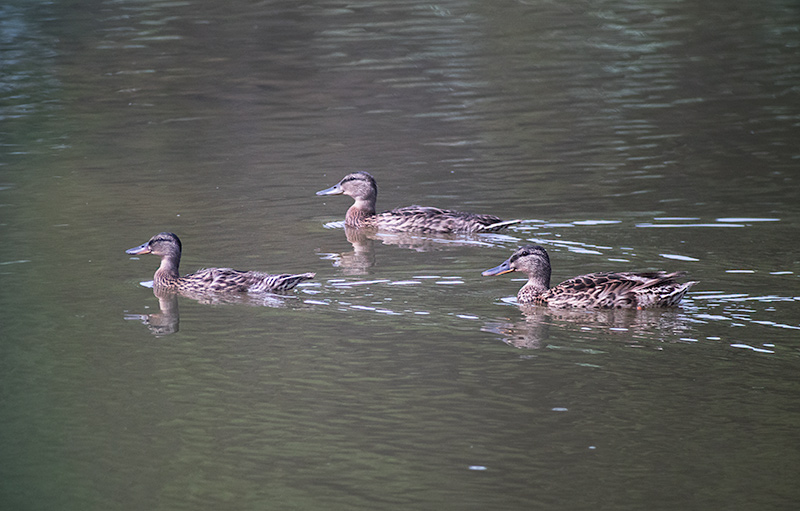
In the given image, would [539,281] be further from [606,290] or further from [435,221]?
[435,221]

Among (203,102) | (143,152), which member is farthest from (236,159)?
(203,102)

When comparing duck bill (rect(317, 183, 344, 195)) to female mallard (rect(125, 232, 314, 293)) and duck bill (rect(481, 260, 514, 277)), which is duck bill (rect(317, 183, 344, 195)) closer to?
female mallard (rect(125, 232, 314, 293))

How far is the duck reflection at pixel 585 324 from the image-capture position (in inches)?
358

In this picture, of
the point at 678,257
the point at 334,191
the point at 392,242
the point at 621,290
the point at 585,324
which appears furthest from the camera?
the point at 334,191

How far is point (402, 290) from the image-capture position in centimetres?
1036

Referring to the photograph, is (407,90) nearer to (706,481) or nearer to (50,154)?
(50,154)

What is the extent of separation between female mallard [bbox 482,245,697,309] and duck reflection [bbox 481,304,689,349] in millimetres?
66

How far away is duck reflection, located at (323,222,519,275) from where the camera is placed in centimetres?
1173

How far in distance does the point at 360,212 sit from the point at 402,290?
351 centimetres

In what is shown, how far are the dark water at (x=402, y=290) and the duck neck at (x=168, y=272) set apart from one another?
0.68 feet

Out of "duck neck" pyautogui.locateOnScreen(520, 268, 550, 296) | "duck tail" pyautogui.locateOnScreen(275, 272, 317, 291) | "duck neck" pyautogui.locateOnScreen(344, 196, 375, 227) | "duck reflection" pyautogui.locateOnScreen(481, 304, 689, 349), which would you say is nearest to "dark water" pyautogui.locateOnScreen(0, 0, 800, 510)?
"duck reflection" pyautogui.locateOnScreen(481, 304, 689, 349)

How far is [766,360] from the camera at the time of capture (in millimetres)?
8273

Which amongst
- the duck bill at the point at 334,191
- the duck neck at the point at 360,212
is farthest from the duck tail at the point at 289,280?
the duck bill at the point at 334,191

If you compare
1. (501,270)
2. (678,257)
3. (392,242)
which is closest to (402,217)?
(392,242)
